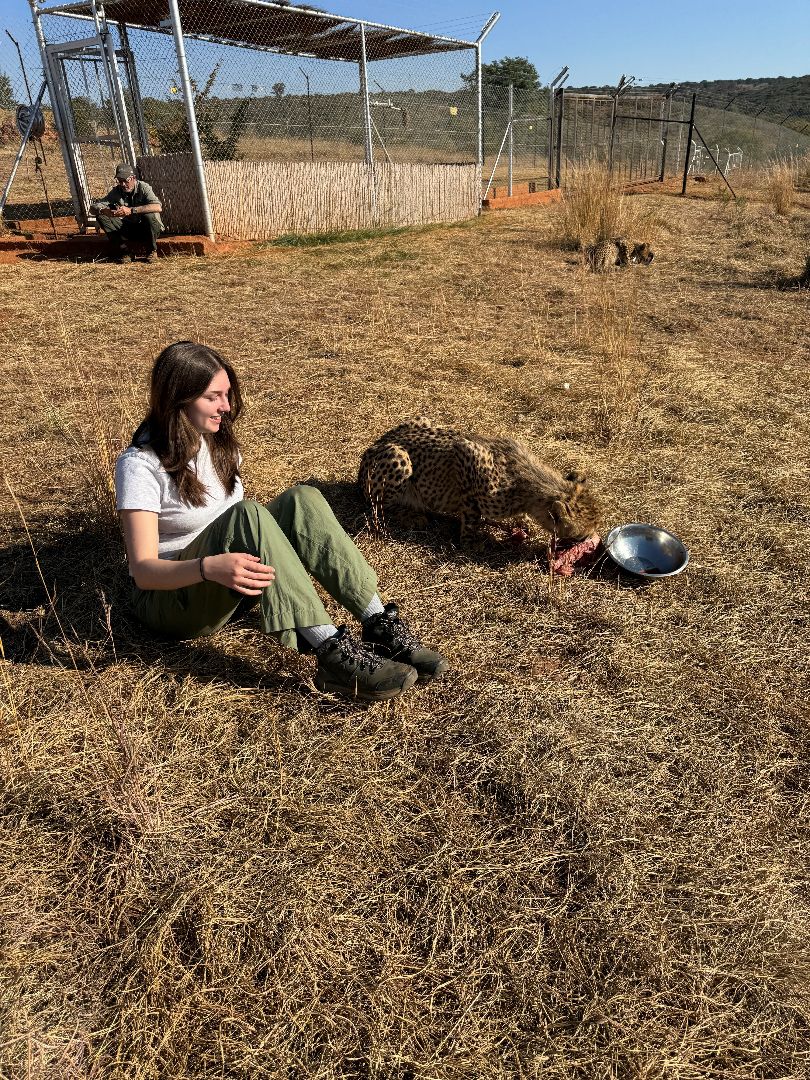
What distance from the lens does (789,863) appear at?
2119mm

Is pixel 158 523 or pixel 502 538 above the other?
pixel 158 523

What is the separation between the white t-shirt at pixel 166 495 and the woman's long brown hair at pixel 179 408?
0.12 feet

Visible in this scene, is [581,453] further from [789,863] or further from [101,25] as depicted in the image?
[101,25]

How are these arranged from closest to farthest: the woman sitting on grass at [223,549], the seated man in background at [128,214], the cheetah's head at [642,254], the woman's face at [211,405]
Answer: the woman sitting on grass at [223,549] < the woman's face at [211,405] < the seated man in background at [128,214] < the cheetah's head at [642,254]

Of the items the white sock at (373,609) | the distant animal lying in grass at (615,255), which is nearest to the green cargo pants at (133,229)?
the distant animal lying in grass at (615,255)

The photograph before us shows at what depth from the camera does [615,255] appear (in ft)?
34.5

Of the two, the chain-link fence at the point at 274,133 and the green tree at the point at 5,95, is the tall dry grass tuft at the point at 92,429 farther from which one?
the green tree at the point at 5,95

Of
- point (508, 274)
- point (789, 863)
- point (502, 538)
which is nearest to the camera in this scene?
point (789, 863)

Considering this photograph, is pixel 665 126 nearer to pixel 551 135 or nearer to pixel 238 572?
pixel 551 135

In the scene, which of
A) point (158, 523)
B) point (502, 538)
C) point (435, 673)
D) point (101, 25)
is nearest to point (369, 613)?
point (435, 673)

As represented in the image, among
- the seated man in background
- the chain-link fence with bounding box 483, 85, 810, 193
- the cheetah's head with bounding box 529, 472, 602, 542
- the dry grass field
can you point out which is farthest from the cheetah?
the chain-link fence with bounding box 483, 85, 810, 193

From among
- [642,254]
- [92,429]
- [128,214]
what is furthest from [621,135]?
[92,429]

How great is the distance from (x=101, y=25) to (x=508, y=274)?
24.4 feet

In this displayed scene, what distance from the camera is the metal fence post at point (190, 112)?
10.1 m
